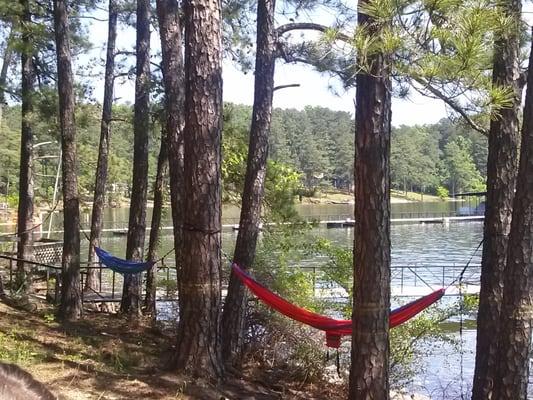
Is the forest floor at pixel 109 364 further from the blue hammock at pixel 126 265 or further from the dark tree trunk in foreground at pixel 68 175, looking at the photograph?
the blue hammock at pixel 126 265

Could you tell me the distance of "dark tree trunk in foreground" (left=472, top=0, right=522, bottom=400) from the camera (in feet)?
12.2

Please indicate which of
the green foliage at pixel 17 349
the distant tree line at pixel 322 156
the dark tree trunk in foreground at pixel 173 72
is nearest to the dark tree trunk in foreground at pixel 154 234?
the dark tree trunk in foreground at pixel 173 72

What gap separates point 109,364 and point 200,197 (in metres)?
1.38

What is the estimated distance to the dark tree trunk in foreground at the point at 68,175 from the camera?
550 centimetres

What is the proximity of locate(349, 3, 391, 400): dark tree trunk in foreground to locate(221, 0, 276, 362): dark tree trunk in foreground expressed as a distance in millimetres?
1808

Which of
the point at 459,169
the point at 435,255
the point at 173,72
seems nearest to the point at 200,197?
the point at 173,72

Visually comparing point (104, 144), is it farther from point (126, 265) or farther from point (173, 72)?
point (173, 72)

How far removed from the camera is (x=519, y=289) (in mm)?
3250

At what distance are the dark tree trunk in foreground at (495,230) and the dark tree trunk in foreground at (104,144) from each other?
618 centimetres

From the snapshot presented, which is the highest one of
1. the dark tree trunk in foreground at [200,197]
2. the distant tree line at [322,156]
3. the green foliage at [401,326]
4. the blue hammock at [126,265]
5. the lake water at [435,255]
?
the distant tree line at [322,156]

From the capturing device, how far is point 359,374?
3.22 meters

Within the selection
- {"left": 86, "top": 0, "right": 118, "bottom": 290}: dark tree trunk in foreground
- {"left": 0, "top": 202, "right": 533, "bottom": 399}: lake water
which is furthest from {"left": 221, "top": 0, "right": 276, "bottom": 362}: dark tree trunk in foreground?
{"left": 86, "top": 0, "right": 118, "bottom": 290}: dark tree trunk in foreground

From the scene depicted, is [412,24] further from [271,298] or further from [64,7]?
[64,7]

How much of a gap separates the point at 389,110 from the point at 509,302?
1256 millimetres
